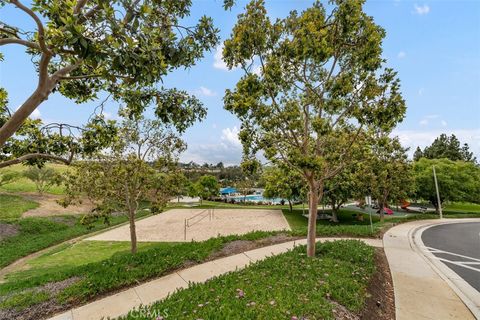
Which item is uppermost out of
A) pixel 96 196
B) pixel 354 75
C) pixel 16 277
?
pixel 354 75

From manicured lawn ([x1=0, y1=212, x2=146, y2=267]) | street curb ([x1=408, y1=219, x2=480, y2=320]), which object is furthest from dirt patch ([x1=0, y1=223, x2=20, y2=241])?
street curb ([x1=408, y1=219, x2=480, y2=320])

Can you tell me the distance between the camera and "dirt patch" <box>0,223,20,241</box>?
56.3 ft

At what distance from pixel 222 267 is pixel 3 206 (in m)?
28.2

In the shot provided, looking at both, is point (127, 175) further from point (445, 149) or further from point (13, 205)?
point (445, 149)

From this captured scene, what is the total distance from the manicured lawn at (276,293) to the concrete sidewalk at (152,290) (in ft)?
2.04

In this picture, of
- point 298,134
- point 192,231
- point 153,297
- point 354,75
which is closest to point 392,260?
point 298,134

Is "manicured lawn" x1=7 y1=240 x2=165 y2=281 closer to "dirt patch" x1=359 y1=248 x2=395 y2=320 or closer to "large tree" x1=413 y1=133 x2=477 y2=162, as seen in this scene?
"dirt patch" x1=359 y1=248 x2=395 y2=320

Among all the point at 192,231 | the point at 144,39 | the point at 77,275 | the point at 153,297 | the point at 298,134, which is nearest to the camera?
the point at 144,39

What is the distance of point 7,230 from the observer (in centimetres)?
1789

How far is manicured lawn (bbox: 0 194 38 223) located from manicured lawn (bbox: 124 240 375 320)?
82.2 ft

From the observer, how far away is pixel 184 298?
4559mm

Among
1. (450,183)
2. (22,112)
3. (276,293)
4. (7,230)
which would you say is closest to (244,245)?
(276,293)

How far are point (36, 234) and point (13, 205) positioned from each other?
892 centimetres

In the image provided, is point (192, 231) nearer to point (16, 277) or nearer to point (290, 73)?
point (16, 277)
